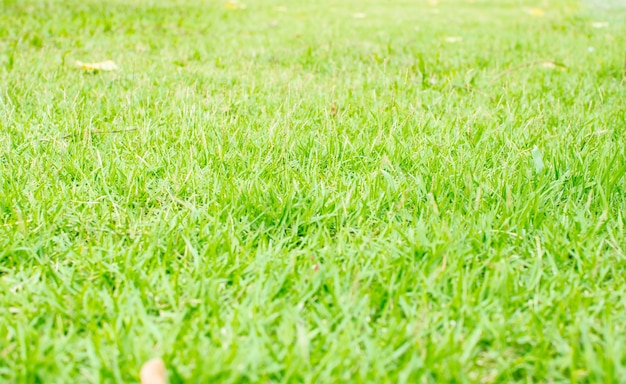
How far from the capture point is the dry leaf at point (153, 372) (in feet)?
3.26

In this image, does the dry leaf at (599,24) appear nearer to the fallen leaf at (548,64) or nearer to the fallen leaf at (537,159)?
the fallen leaf at (548,64)

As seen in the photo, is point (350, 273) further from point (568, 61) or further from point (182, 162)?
point (568, 61)

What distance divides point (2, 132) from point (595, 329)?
6.58ft

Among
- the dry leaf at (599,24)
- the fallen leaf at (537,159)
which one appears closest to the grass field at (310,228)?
the fallen leaf at (537,159)

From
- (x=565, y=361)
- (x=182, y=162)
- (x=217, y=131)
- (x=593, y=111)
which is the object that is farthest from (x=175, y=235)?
(x=593, y=111)

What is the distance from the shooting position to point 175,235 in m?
1.46

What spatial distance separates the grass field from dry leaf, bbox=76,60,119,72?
0.30 ft

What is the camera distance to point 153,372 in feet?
3.28

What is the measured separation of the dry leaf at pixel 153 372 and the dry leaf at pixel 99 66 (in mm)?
2463

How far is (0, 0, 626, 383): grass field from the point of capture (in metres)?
1.09

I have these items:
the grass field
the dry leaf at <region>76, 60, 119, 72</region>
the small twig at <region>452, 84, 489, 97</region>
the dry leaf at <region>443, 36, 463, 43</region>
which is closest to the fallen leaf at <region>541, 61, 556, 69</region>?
the grass field

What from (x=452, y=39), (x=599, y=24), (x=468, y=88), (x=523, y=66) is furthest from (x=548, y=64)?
(x=599, y=24)

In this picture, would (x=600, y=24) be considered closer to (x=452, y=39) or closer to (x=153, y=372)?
(x=452, y=39)

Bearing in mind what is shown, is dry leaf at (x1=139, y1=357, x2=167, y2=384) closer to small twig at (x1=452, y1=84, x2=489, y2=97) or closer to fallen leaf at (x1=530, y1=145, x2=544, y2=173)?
fallen leaf at (x1=530, y1=145, x2=544, y2=173)
